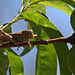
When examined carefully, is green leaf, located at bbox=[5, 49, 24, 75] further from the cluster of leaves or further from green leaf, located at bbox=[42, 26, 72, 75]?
green leaf, located at bbox=[42, 26, 72, 75]

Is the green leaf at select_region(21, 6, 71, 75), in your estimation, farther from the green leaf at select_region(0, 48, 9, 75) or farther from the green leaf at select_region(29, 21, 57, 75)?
the green leaf at select_region(0, 48, 9, 75)

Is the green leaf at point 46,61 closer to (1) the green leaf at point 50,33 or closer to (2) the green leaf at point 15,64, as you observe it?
(1) the green leaf at point 50,33

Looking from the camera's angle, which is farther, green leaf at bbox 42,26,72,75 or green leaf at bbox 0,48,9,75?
green leaf at bbox 0,48,9,75

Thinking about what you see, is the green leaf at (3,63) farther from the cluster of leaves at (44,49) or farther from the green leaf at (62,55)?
the green leaf at (62,55)

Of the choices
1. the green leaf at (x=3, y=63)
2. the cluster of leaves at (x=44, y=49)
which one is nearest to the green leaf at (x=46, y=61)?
the cluster of leaves at (x=44, y=49)

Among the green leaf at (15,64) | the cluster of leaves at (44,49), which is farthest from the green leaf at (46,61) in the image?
the green leaf at (15,64)

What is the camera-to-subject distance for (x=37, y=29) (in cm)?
89

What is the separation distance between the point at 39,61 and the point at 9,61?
0.61 feet

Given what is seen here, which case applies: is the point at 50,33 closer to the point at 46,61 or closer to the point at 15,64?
the point at 46,61

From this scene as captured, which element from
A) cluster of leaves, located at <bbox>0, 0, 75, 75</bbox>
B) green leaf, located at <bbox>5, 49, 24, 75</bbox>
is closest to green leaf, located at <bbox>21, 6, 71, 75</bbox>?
cluster of leaves, located at <bbox>0, 0, 75, 75</bbox>

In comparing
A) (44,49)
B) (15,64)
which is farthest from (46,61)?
(15,64)

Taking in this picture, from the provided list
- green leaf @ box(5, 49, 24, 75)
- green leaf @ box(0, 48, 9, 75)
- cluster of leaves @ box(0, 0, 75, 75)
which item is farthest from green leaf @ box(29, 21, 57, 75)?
green leaf @ box(0, 48, 9, 75)

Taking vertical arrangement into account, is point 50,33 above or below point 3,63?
above

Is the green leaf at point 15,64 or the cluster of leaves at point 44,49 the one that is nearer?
the cluster of leaves at point 44,49
